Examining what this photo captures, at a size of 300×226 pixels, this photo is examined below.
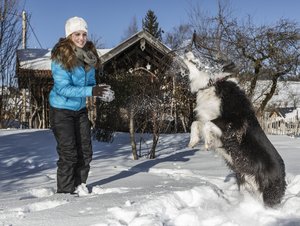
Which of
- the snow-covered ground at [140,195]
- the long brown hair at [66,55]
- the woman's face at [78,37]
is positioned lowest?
the snow-covered ground at [140,195]

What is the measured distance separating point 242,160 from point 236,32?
11.1 meters

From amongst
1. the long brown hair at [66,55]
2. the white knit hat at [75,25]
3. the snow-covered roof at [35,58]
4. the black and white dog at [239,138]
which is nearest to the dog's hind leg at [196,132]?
the black and white dog at [239,138]

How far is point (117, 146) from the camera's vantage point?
29.4 feet

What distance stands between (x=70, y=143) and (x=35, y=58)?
41.0ft

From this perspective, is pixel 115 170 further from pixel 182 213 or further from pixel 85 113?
pixel 182 213

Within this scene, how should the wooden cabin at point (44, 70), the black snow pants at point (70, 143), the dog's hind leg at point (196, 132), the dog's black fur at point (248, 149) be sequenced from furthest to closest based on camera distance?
the wooden cabin at point (44, 70)
the dog's hind leg at point (196, 132)
the black snow pants at point (70, 143)
the dog's black fur at point (248, 149)

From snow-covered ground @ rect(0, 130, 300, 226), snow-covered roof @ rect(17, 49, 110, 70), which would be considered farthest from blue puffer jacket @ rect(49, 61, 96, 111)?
snow-covered roof @ rect(17, 49, 110, 70)

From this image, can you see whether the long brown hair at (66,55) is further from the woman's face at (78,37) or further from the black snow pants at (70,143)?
the black snow pants at (70,143)

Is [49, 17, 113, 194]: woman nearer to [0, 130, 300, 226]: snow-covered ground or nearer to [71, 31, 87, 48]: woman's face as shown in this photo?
[71, 31, 87, 48]: woman's face

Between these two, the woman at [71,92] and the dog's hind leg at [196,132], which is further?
the dog's hind leg at [196,132]

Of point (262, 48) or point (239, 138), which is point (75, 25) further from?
point (262, 48)

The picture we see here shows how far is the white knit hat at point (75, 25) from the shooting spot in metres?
4.26

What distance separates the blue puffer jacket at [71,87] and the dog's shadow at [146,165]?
1.16m

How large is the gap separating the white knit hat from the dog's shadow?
1869 mm
